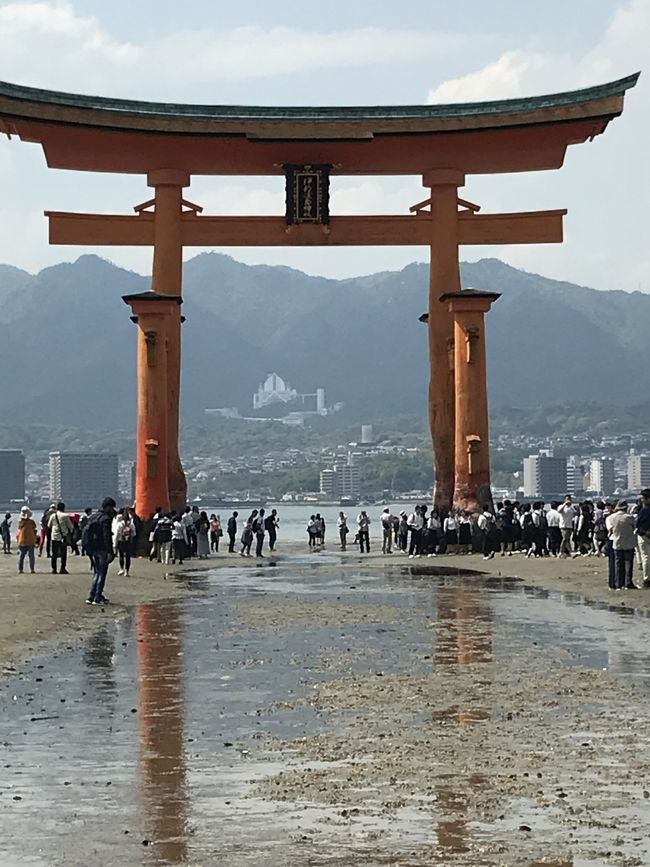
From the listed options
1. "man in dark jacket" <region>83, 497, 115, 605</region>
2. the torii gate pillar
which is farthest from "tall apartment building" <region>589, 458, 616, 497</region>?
"man in dark jacket" <region>83, 497, 115, 605</region>

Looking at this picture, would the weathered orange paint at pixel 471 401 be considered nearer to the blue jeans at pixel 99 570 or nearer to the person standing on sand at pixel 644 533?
the person standing on sand at pixel 644 533

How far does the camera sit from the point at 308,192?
37.3m

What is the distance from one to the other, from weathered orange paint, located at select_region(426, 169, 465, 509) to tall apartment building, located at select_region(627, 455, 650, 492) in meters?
150

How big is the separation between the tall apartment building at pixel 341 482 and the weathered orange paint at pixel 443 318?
148421mm

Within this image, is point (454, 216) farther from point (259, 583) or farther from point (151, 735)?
point (151, 735)

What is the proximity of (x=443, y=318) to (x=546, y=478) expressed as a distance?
4989 inches

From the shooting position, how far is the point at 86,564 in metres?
31.4

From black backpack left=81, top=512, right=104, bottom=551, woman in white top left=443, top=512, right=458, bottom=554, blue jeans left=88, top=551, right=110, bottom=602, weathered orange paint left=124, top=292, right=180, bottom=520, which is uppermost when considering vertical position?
weathered orange paint left=124, top=292, right=180, bottom=520

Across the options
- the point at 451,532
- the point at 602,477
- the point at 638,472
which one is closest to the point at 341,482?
the point at 602,477

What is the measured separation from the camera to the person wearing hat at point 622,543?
72.5ft

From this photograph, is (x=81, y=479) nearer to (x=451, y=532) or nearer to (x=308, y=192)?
(x=308, y=192)

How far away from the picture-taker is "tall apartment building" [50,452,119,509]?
169 m

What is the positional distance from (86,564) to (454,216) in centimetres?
1375

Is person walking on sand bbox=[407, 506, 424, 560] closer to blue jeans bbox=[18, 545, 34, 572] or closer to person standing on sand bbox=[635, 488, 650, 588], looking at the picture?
blue jeans bbox=[18, 545, 34, 572]
